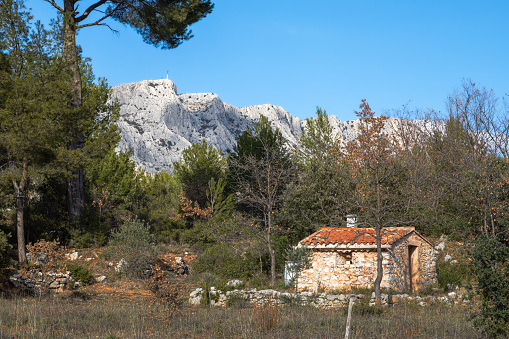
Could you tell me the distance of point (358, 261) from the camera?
52.0 feet

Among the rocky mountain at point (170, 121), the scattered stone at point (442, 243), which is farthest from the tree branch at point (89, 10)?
the rocky mountain at point (170, 121)

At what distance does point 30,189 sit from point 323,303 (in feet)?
45.1

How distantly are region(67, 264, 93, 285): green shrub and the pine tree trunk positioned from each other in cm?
478

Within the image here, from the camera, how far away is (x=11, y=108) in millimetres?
14055

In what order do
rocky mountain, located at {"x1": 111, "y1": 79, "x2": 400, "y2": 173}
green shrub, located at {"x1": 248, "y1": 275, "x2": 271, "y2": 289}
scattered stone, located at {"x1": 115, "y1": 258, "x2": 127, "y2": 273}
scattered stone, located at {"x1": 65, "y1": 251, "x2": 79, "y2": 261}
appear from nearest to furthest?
1. green shrub, located at {"x1": 248, "y1": 275, "x2": 271, "y2": 289}
2. scattered stone, located at {"x1": 115, "y1": 258, "x2": 127, "y2": 273}
3. scattered stone, located at {"x1": 65, "y1": 251, "x2": 79, "y2": 261}
4. rocky mountain, located at {"x1": 111, "y1": 79, "x2": 400, "y2": 173}

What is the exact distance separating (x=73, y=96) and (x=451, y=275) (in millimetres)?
18622

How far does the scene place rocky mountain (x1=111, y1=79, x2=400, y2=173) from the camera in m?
73.1

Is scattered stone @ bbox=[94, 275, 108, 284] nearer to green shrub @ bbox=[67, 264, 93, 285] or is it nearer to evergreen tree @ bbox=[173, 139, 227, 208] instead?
green shrub @ bbox=[67, 264, 93, 285]

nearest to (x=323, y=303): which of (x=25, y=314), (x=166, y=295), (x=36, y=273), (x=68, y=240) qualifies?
(x=166, y=295)

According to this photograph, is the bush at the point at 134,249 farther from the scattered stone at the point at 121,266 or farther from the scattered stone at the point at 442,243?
the scattered stone at the point at 442,243

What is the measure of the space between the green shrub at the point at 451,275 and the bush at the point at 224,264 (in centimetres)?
837

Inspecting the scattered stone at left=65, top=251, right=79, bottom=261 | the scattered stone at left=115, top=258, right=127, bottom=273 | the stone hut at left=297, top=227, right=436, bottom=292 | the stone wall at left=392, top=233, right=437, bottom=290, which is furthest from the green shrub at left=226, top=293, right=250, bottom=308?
the scattered stone at left=65, top=251, right=79, bottom=261

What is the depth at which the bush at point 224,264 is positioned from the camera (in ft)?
57.3

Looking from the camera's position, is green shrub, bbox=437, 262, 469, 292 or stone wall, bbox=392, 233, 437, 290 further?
green shrub, bbox=437, 262, 469, 292
